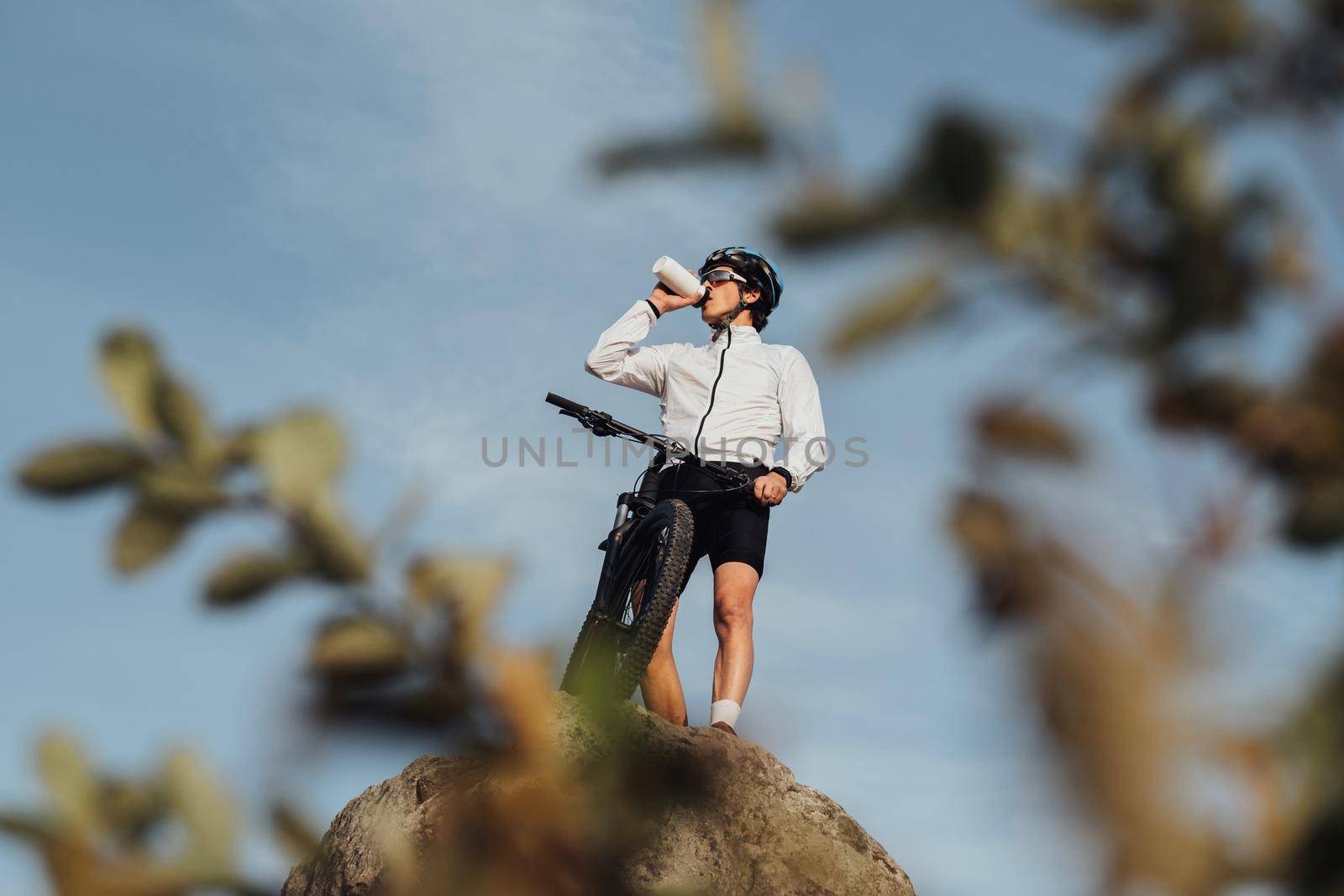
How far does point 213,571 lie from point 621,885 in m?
0.30

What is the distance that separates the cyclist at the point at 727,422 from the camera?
536 cm

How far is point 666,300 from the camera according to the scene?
5898 mm

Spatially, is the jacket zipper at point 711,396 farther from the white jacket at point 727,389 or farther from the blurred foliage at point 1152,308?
the blurred foliage at point 1152,308

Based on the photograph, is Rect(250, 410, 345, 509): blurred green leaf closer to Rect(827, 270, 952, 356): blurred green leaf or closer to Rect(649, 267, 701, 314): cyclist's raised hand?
Rect(827, 270, 952, 356): blurred green leaf

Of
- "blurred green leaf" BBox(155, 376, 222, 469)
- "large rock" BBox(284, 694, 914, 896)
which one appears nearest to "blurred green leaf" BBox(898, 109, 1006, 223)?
"blurred green leaf" BBox(155, 376, 222, 469)

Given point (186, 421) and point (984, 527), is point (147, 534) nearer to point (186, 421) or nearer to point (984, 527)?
point (186, 421)

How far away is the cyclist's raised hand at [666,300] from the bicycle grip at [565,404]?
69 cm

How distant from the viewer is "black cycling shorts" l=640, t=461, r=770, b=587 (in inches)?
215

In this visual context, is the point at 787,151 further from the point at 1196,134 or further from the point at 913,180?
the point at 1196,134

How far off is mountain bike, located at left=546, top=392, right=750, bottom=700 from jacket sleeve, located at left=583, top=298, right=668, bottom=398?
0.39 metres

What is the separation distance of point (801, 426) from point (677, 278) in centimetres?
94

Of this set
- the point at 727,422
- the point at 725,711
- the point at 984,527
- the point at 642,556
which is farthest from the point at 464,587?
the point at 727,422

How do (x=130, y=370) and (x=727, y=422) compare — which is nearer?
(x=130, y=370)

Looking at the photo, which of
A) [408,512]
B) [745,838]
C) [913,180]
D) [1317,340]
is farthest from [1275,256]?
[745,838]
